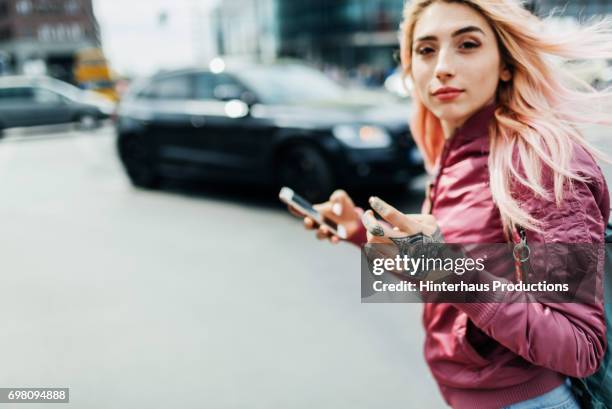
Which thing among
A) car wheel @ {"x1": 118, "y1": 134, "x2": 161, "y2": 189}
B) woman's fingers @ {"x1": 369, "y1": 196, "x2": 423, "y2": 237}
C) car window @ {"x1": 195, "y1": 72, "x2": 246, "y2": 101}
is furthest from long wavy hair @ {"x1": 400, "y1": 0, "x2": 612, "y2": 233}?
car wheel @ {"x1": 118, "y1": 134, "x2": 161, "y2": 189}

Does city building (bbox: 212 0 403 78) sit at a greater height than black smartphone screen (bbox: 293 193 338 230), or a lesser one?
lesser

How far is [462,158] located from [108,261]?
440 centimetres

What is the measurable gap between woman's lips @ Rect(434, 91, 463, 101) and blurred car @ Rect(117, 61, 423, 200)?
4.56m

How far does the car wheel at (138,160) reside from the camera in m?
8.16

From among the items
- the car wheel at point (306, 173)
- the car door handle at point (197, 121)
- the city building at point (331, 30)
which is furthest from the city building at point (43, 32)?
the car wheel at point (306, 173)

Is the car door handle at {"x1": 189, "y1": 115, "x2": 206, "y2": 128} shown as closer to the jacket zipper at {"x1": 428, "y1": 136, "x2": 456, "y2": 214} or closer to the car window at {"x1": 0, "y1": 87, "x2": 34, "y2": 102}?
the jacket zipper at {"x1": 428, "y1": 136, "x2": 456, "y2": 214}

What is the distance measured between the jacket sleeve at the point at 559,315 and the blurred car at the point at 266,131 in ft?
15.9

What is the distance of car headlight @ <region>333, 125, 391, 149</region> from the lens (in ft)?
19.6

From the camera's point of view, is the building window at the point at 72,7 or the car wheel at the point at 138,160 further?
the building window at the point at 72,7

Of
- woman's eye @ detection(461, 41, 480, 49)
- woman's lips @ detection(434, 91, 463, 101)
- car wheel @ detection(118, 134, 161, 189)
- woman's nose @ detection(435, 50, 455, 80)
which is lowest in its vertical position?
car wheel @ detection(118, 134, 161, 189)

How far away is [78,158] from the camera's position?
12.8m

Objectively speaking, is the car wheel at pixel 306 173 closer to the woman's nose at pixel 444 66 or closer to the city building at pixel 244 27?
the woman's nose at pixel 444 66

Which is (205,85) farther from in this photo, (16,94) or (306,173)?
(16,94)

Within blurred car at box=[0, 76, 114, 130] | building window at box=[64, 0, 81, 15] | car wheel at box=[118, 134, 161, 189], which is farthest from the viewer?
building window at box=[64, 0, 81, 15]
